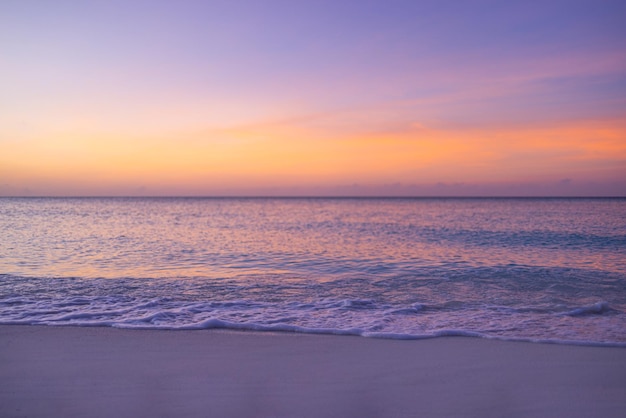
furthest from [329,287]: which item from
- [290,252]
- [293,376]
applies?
[290,252]

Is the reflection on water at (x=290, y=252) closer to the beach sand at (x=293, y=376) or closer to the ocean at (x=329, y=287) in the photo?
the ocean at (x=329, y=287)

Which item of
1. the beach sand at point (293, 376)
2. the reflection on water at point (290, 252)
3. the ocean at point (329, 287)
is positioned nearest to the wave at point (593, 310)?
the ocean at point (329, 287)

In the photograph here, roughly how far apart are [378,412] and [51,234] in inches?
883

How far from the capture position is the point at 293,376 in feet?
16.0

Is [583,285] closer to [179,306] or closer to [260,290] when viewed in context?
[260,290]

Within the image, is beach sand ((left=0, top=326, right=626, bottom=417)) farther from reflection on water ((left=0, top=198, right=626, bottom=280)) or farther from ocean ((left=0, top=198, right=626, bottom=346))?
reflection on water ((left=0, top=198, right=626, bottom=280))

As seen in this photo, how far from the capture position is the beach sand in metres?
4.16

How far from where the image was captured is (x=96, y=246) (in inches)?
676

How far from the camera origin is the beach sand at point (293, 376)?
4.16 meters

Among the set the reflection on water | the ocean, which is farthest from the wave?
the reflection on water

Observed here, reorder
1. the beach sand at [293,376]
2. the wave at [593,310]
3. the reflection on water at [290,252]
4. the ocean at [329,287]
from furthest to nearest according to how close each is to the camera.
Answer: the reflection on water at [290,252]
the wave at [593,310]
the ocean at [329,287]
the beach sand at [293,376]

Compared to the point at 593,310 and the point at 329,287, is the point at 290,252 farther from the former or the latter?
the point at 593,310

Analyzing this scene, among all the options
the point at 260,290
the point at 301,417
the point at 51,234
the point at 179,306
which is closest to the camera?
the point at 301,417

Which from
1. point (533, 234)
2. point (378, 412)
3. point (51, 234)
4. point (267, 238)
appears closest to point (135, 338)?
point (378, 412)
